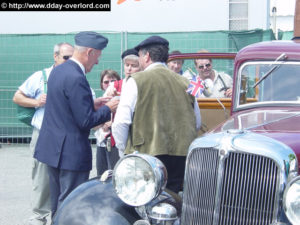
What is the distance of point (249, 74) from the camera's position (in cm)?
491

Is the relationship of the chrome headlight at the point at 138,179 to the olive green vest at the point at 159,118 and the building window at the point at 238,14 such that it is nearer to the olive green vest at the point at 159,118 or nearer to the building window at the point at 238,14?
the olive green vest at the point at 159,118

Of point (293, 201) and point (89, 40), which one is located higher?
point (89, 40)

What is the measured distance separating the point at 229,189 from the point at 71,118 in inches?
65.4

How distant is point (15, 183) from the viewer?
7.72 meters

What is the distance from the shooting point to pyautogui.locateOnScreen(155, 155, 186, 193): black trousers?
445 cm

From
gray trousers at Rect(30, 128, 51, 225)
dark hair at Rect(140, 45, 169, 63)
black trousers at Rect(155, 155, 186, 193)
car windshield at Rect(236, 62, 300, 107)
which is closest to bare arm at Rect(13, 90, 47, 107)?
gray trousers at Rect(30, 128, 51, 225)

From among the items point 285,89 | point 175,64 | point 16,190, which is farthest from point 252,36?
point 285,89

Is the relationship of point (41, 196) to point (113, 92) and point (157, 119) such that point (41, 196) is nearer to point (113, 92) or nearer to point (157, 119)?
point (113, 92)

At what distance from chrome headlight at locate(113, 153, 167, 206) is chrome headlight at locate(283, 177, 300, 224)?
2.70ft

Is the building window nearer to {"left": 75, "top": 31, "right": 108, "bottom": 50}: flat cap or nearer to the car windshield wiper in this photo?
the car windshield wiper

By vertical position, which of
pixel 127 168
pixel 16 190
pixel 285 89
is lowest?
pixel 16 190

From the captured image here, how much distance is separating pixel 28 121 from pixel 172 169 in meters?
1.76

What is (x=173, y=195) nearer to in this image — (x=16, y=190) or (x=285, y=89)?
(x=285, y=89)

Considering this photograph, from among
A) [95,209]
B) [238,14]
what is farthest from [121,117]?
[238,14]
